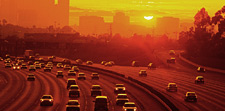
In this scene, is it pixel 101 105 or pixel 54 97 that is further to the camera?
pixel 54 97

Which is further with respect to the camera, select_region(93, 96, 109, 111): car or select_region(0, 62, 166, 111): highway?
select_region(0, 62, 166, 111): highway

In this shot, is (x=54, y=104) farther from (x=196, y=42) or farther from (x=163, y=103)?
(x=196, y=42)

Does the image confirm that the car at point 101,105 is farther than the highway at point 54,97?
No

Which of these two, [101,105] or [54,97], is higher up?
[101,105]

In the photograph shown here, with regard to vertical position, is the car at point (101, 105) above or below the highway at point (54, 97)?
above

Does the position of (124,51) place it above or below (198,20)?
below

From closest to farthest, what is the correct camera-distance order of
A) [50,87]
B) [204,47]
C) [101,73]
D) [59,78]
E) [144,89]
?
[144,89], [50,87], [59,78], [101,73], [204,47]

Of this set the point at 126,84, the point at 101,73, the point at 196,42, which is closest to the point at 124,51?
the point at 196,42

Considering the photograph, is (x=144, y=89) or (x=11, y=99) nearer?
(x=11, y=99)

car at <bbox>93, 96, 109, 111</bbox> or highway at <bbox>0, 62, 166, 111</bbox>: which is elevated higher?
car at <bbox>93, 96, 109, 111</bbox>

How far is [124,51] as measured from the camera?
172 meters

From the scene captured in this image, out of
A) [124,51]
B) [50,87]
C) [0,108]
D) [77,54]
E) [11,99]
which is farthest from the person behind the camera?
[77,54]

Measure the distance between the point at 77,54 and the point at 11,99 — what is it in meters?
135

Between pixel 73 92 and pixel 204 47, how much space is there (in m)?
94.9
